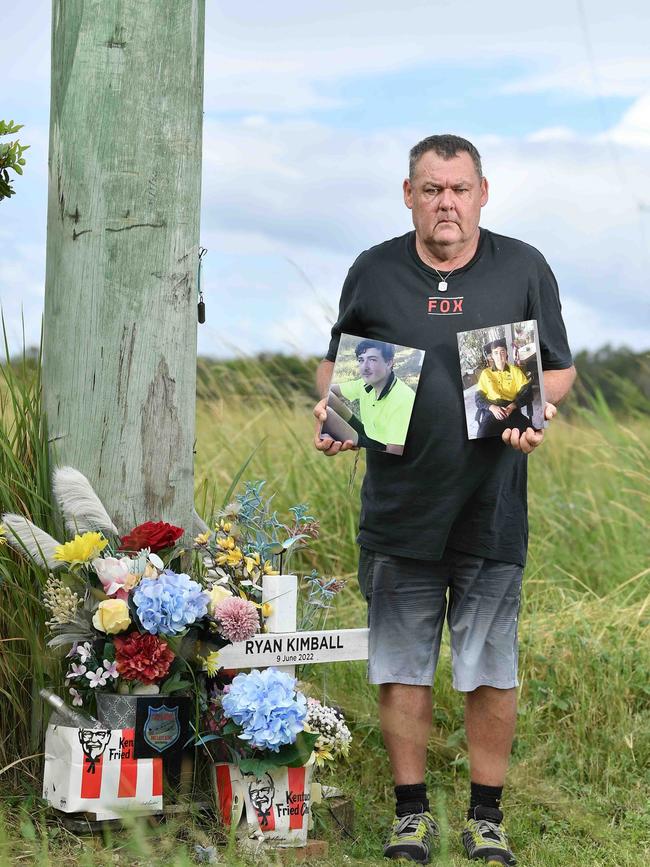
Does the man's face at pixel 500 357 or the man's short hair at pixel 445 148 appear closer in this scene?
the man's face at pixel 500 357

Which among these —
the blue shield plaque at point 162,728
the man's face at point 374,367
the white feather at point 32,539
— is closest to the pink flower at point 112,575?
the white feather at point 32,539

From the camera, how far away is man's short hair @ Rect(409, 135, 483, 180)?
3387 millimetres

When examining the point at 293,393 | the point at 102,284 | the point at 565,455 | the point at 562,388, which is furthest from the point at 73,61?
the point at 565,455

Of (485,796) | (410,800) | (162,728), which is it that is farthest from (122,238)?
(485,796)

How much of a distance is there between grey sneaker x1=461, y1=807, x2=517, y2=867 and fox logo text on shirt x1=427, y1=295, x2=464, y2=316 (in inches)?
64.0

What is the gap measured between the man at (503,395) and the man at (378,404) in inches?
9.3

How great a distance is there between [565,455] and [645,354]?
1.21m

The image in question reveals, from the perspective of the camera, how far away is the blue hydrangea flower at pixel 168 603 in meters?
3.04

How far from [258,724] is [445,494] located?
0.90m

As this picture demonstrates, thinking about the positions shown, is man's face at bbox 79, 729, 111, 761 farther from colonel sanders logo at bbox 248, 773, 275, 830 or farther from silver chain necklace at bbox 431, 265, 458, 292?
silver chain necklace at bbox 431, 265, 458, 292

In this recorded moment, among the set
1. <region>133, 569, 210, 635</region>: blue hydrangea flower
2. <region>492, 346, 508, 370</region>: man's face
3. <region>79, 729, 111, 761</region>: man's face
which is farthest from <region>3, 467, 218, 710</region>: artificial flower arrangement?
<region>492, 346, 508, 370</region>: man's face

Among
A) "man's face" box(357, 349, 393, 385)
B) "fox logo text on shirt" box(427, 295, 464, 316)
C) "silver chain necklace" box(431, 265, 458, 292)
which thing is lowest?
"man's face" box(357, 349, 393, 385)

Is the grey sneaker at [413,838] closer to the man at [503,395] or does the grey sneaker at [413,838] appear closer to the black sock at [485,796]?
the black sock at [485,796]

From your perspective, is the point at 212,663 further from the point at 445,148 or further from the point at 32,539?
the point at 445,148
